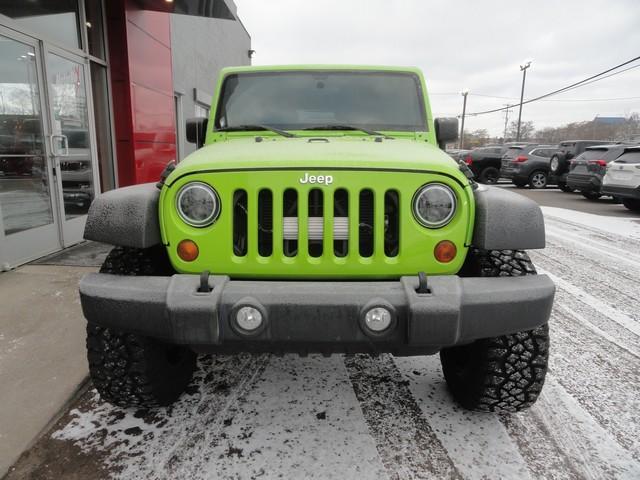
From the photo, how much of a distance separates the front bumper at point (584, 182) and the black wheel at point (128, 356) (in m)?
11.6

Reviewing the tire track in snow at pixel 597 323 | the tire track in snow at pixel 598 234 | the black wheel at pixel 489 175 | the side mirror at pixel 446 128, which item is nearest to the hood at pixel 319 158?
the side mirror at pixel 446 128

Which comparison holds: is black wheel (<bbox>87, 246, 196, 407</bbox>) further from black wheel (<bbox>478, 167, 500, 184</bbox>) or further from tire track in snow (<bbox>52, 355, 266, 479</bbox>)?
black wheel (<bbox>478, 167, 500, 184</bbox>)

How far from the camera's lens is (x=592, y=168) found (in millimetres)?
11195

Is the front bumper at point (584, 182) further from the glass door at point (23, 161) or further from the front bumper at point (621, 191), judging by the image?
the glass door at point (23, 161)

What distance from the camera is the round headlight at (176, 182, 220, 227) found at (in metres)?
1.90

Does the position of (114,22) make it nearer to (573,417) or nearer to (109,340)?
(109,340)

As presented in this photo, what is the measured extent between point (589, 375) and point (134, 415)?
Answer: 8.66 feet

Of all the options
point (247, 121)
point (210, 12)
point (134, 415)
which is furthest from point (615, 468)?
point (210, 12)

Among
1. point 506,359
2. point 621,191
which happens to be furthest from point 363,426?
point 621,191

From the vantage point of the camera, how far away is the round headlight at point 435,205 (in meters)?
1.89

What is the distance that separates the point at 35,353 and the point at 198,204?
1.84m

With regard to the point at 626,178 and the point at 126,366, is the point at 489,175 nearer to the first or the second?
the point at 626,178

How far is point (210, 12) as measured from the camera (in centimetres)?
814

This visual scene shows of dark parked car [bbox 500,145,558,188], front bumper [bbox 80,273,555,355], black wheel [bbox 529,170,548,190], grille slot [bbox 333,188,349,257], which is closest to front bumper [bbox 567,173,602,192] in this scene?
dark parked car [bbox 500,145,558,188]
